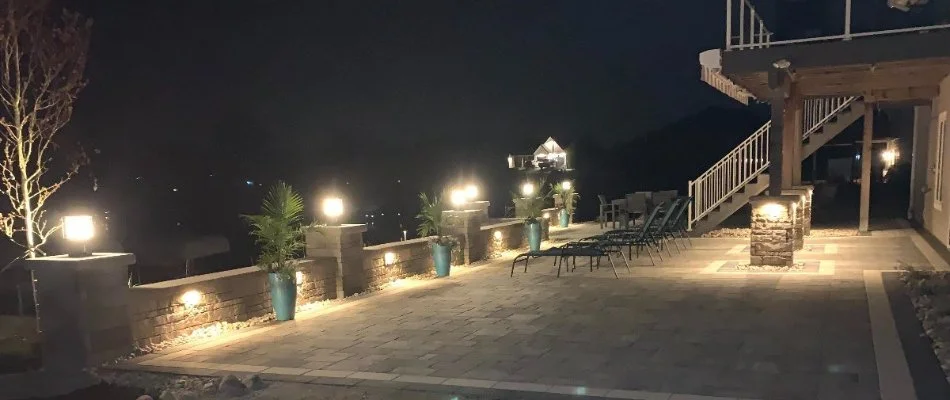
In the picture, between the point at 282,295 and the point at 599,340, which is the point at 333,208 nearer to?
the point at 282,295

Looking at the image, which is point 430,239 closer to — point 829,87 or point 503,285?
point 503,285

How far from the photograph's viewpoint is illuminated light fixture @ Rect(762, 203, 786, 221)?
864cm

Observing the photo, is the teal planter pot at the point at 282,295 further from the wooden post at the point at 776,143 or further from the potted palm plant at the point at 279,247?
the wooden post at the point at 776,143

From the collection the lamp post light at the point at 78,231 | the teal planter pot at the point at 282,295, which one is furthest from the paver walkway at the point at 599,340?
the lamp post light at the point at 78,231

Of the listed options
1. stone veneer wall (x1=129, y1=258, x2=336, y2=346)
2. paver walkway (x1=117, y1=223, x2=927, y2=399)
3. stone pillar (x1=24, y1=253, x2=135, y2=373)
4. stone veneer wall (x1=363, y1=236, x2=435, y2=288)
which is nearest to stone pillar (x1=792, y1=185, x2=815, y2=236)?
paver walkway (x1=117, y1=223, x2=927, y2=399)

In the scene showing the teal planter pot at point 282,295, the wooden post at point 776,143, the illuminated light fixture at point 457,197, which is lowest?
the teal planter pot at point 282,295

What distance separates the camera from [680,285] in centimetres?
767

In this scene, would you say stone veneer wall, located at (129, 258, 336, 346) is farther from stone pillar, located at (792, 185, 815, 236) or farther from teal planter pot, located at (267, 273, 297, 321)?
stone pillar, located at (792, 185, 815, 236)

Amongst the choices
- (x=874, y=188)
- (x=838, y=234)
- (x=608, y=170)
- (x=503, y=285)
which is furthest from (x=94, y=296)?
(x=608, y=170)

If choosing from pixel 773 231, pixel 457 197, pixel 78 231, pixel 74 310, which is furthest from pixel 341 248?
pixel 773 231

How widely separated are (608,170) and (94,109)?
2306 centimetres

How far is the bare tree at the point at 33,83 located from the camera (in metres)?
6.08

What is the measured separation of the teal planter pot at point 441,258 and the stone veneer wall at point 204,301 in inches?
83.3

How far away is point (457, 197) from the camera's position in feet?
34.3
